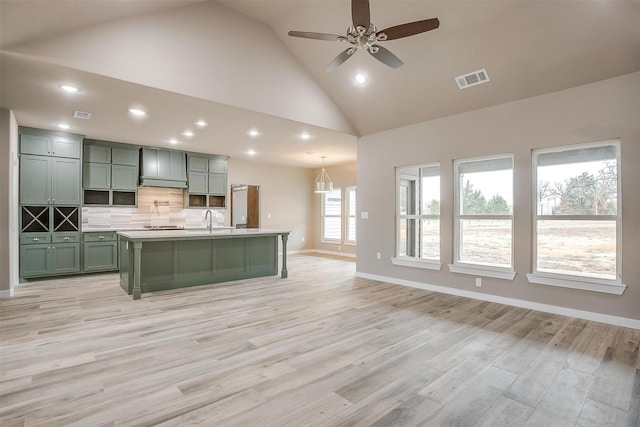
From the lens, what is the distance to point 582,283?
3811 mm

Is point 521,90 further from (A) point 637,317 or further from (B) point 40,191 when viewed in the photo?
(B) point 40,191

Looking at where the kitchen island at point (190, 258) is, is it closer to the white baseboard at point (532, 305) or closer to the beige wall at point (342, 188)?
the white baseboard at point (532, 305)

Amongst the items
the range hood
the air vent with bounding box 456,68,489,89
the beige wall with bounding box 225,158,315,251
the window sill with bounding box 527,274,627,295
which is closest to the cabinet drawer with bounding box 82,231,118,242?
the range hood

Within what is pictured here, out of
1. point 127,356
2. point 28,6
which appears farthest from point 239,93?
point 127,356

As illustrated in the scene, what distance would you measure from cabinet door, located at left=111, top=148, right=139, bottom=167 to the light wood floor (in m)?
3.34

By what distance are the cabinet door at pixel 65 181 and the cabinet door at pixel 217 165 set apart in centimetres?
270


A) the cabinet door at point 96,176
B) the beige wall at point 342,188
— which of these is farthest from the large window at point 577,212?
the cabinet door at point 96,176

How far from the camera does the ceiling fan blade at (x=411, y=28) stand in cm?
289

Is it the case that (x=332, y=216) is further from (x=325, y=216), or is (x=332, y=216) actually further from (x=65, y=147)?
(x=65, y=147)

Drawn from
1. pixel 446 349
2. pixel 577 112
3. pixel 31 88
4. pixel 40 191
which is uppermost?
pixel 31 88

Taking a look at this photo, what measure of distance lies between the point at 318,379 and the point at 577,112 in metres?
4.12

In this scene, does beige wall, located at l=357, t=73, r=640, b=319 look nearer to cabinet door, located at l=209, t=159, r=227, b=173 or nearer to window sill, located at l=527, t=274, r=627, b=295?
window sill, located at l=527, t=274, r=627, b=295

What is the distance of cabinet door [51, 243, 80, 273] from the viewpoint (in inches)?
236

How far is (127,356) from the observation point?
277 cm
